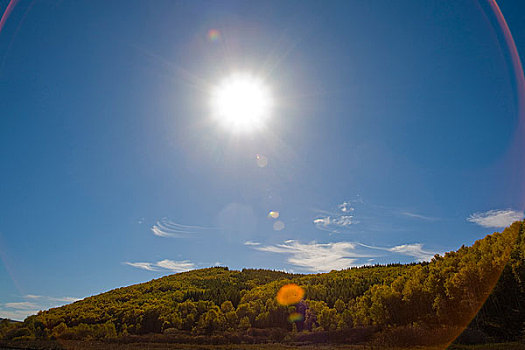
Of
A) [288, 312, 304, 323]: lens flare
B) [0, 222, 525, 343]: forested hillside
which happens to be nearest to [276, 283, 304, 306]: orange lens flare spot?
[0, 222, 525, 343]: forested hillside

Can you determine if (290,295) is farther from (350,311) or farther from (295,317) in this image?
(350,311)

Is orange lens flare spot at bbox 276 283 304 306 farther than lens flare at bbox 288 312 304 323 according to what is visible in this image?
Yes

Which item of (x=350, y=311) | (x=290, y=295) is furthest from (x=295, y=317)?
(x=350, y=311)

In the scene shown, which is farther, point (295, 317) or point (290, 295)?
point (290, 295)

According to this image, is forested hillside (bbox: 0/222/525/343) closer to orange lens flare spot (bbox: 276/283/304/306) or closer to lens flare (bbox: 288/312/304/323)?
lens flare (bbox: 288/312/304/323)

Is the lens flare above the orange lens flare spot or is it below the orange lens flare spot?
below

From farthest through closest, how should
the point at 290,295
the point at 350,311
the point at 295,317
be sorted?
the point at 290,295 → the point at 295,317 → the point at 350,311

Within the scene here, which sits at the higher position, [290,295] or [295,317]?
[290,295]

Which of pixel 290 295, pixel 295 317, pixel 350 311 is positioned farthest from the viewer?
pixel 290 295

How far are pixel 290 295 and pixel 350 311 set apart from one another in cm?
3083

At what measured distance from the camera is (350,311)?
89875 mm

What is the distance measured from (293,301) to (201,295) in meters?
47.6

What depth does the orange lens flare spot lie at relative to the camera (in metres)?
112

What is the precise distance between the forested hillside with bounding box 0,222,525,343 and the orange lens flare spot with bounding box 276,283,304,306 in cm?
174
